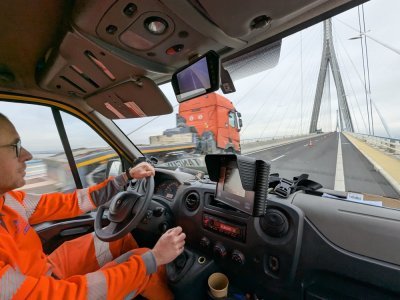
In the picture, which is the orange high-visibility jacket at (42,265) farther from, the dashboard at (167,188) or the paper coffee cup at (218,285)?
the dashboard at (167,188)

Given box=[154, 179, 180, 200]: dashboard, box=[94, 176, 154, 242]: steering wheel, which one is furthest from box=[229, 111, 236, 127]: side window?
box=[94, 176, 154, 242]: steering wheel

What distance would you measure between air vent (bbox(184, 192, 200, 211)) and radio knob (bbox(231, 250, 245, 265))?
1.43ft

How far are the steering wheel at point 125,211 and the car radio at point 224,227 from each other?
1.49 feet

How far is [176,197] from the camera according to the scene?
1.91 meters

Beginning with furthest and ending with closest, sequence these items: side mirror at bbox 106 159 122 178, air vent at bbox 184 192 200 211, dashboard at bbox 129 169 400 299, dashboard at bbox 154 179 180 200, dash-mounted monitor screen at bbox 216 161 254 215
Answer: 1. side mirror at bbox 106 159 122 178
2. dashboard at bbox 154 179 180 200
3. air vent at bbox 184 192 200 211
4. dash-mounted monitor screen at bbox 216 161 254 215
5. dashboard at bbox 129 169 400 299

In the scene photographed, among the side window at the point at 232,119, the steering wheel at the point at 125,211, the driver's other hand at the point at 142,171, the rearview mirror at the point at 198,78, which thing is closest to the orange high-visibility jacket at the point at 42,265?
the steering wheel at the point at 125,211

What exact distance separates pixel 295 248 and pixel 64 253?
1.51 m

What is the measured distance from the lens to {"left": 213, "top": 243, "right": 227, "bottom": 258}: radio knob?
4.94ft

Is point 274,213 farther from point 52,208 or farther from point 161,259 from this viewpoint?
point 52,208

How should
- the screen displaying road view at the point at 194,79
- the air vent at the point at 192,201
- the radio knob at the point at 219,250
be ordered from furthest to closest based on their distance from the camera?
the air vent at the point at 192,201 < the radio knob at the point at 219,250 < the screen displaying road view at the point at 194,79

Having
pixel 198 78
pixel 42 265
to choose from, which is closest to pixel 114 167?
pixel 42 265

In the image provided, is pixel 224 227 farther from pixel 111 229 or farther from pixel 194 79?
pixel 194 79

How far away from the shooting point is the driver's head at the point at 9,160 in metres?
1.07

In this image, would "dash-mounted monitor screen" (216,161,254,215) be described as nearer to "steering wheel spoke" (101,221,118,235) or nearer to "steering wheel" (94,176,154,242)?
"steering wheel" (94,176,154,242)
